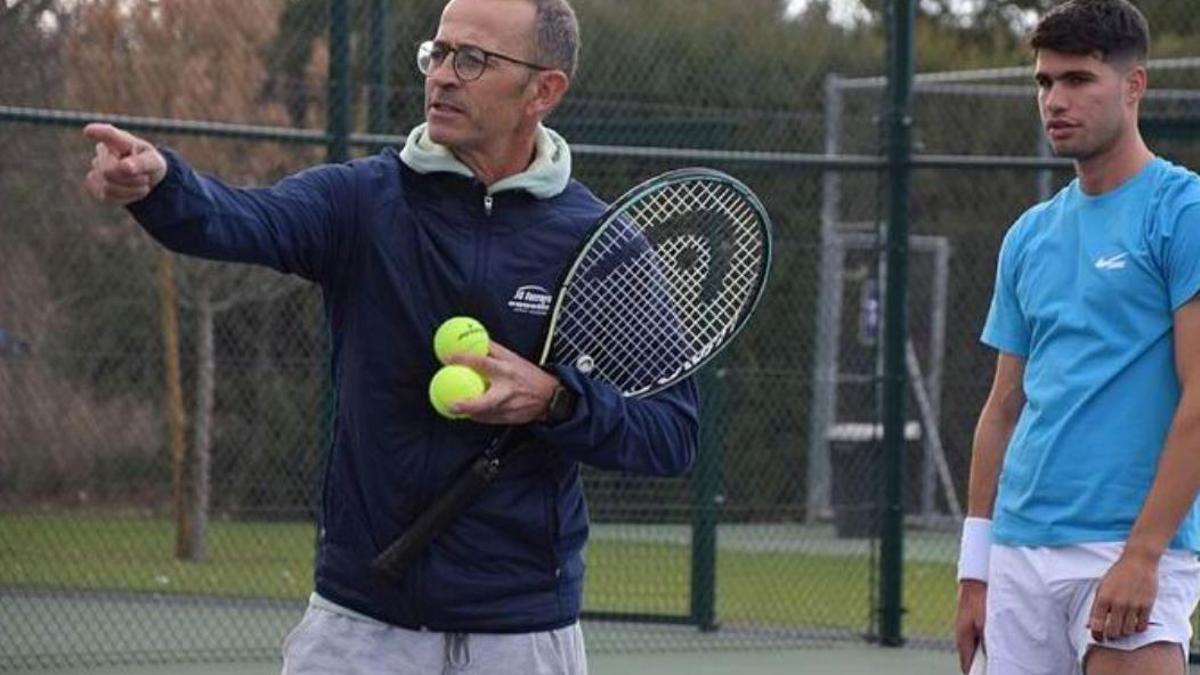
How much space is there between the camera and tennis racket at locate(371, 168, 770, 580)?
4039mm

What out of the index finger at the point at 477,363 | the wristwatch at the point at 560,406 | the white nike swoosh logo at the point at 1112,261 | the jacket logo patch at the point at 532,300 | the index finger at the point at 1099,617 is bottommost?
the index finger at the point at 1099,617

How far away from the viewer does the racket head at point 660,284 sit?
4.15m

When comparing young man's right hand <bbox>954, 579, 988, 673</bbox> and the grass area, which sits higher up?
young man's right hand <bbox>954, 579, 988, 673</bbox>

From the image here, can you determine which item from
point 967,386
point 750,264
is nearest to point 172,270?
point 967,386

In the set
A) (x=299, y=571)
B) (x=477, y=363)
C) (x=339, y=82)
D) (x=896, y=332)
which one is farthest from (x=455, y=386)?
(x=299, y=571)

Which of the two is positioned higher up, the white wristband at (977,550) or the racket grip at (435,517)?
the racket grip at (435,517)

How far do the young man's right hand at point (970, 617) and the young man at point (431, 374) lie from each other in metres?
0.96

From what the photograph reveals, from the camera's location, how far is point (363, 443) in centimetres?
408

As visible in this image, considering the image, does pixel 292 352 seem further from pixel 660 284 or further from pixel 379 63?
pixel 660 284

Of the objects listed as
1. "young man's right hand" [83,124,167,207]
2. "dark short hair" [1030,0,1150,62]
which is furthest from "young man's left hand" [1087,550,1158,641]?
"young man's right hand" [83,124,167,207]

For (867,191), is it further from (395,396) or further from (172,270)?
(395,396)

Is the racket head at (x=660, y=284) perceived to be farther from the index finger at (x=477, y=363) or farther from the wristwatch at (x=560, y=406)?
the index finger at (x=477, y=363)

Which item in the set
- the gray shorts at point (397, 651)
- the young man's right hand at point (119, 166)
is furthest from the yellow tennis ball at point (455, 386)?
the young man's right hand at point (119, 166)

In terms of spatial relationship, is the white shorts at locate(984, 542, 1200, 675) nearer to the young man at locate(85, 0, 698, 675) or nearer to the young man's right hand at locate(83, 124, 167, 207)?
the young man at locate(85, 0, 698, 675)
